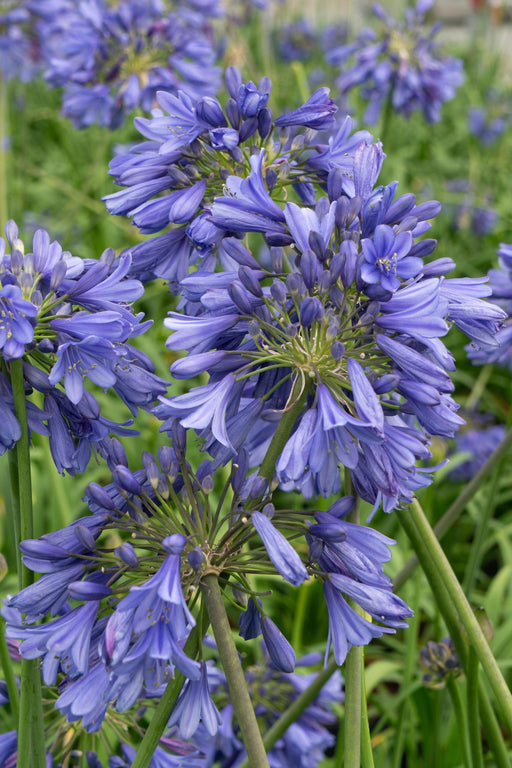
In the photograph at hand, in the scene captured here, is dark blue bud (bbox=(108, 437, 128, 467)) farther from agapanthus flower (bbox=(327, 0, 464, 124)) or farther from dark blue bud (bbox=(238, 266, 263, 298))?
agapanthus flower (bbox=(327, 0, 464, 124))

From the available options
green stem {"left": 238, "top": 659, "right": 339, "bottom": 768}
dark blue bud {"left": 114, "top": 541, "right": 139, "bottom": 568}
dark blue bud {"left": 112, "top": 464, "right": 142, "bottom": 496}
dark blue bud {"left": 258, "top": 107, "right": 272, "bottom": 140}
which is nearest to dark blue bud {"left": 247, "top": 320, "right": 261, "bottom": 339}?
dark blue bud {"left": 112, "top": 464, "right": 142, "bottom": 496}

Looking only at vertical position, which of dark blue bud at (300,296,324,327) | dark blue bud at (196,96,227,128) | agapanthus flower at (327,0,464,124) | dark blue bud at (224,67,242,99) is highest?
agapanthus flower at (327,0,464,124)

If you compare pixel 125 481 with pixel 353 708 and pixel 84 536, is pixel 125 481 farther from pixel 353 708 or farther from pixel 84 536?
pixel 353 708

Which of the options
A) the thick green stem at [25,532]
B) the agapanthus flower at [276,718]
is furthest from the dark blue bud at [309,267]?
the agapanthus flower at [276,718]

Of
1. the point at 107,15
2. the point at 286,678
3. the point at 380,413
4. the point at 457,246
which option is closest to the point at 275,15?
the point at 457,246

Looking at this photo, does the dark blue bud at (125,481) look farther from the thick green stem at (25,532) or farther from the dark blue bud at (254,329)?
the dark blue bud at (254,329)

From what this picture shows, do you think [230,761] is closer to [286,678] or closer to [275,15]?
[286,678]
